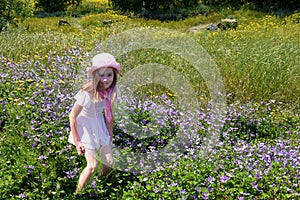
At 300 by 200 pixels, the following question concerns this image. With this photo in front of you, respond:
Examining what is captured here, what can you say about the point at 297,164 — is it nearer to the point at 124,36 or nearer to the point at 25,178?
the point at 25,178

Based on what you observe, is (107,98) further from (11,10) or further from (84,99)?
(11,10)

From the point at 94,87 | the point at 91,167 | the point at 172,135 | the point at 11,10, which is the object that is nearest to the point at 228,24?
the point at 11,10

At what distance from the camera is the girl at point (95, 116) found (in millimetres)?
3582

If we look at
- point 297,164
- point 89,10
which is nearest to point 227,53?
point 297,164

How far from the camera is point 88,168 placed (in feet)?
11.7

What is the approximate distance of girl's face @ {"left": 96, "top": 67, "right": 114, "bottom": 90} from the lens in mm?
3586

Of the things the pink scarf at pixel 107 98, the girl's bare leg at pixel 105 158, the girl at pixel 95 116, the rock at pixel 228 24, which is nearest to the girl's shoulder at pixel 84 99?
the girl at pixel 95 116

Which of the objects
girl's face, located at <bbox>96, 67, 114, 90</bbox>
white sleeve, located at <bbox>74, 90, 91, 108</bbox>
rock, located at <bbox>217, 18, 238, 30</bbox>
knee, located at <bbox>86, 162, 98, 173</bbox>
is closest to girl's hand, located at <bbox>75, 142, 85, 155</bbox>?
knee, located at <bbox>86, 162, 98, 173</bbox>

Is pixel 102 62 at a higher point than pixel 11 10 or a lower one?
lower

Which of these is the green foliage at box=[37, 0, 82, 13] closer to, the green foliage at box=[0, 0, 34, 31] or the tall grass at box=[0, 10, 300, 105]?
the green foliage at box=[0, 0, 34, 31]

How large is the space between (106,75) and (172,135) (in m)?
1.13

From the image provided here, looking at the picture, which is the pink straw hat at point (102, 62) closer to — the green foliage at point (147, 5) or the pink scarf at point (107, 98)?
the pink scarf at point (107, 98)

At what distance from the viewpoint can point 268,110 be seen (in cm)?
516

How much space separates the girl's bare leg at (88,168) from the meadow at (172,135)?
63 millimetres
